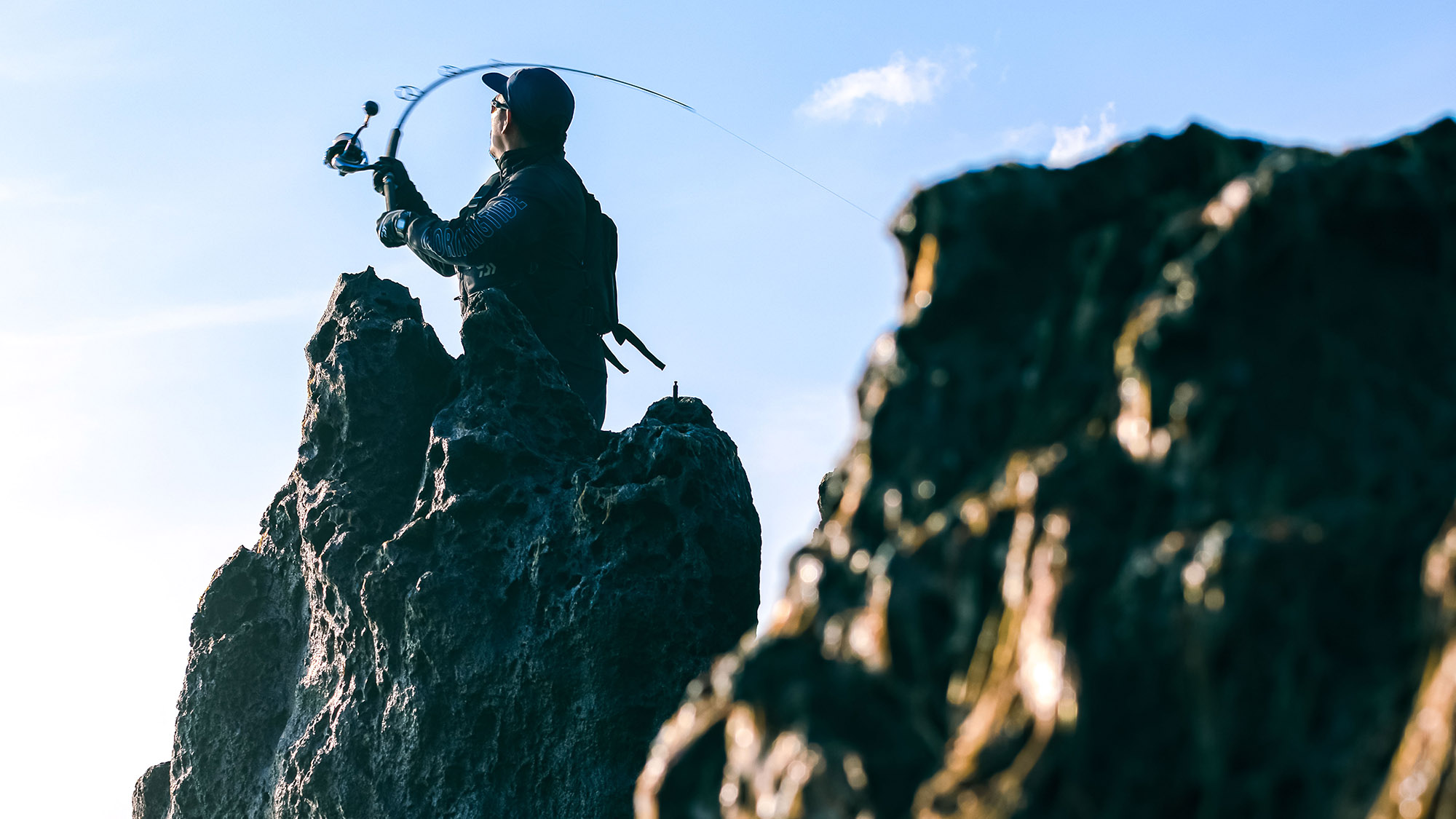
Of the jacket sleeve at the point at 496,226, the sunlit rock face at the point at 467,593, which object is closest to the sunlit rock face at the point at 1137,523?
the sunlit rock face at the point at 467,593

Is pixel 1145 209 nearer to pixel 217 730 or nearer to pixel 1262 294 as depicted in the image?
pixel 1262 294

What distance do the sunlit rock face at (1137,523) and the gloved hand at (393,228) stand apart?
554 cm

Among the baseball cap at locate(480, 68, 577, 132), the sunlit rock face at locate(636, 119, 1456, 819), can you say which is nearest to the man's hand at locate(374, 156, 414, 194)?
the baseball cap at locate(480, 68, 577, 132)

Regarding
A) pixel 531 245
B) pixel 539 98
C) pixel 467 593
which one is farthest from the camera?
pixel 539 98

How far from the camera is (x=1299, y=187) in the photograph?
2.37 m

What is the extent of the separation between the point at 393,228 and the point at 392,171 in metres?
0.37

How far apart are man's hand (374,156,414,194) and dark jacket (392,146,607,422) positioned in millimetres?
43

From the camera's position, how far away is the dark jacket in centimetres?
738

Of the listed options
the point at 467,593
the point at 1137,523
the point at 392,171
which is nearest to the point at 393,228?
the point at 392,171

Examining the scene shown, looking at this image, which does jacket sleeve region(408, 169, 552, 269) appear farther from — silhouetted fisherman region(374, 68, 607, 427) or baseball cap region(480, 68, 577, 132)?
baseball cap region(480, 68, 577, 132)

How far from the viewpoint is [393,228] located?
7844 mm

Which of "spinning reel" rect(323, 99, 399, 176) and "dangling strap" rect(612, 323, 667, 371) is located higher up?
"spinning reel" rect(323, 99, 399, 176)

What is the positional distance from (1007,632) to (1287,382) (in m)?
0.64

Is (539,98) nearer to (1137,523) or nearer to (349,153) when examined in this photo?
(349,153)
